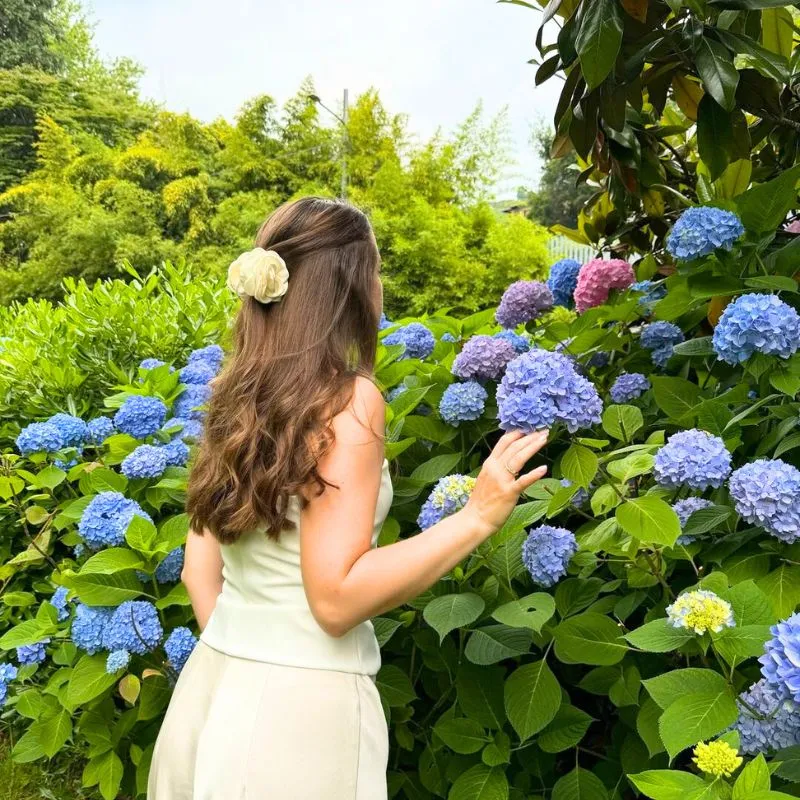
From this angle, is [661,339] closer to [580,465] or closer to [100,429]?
[580,465]

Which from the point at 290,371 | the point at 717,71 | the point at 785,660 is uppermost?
the point at 717,71

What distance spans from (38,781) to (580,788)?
1972 millimetres

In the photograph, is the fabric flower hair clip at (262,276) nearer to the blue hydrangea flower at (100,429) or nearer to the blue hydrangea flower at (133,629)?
the blue hydrangea flower at (133,629)

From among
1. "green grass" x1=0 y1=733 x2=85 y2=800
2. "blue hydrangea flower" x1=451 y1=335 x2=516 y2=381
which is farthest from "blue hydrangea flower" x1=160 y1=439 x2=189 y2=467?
"green grass" x1=0 y1=733 x2=85 y2=800

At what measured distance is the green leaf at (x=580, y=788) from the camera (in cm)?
137

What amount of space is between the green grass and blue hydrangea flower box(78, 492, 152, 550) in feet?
3.52

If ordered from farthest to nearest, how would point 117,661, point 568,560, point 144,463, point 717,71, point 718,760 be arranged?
1. point 144,463
2. point 117,661
3. point 717,71
4. point 568,560
5. point 718,760

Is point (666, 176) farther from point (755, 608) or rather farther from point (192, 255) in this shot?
point (192, 255)

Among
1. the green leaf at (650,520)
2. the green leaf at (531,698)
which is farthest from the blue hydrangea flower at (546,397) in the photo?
the green leaf at (531,698)

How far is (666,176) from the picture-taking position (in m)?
2.38

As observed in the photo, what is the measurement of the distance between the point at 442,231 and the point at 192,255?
18.6ft

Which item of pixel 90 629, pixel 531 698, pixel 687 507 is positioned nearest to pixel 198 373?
pixel 90 629

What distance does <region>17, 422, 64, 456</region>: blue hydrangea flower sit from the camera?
2.20 metres

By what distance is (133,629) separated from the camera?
1.70 meters
